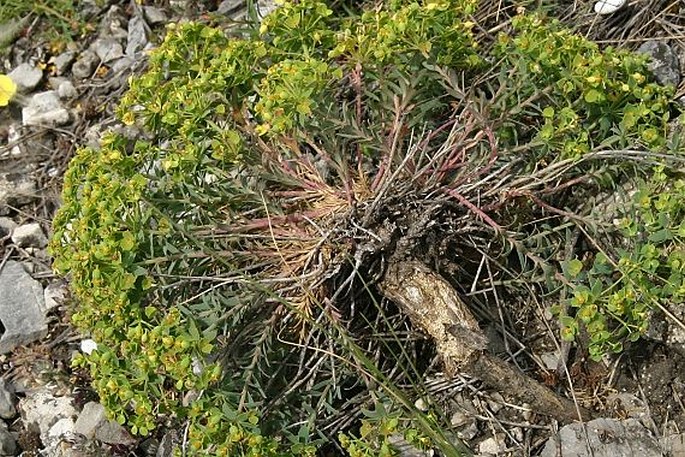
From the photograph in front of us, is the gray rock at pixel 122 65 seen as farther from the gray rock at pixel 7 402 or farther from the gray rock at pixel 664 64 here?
the gray rock at pixel 664 64

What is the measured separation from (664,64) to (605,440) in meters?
1.24

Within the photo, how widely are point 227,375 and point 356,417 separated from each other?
401 millimetres

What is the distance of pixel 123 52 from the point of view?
12.1 feet

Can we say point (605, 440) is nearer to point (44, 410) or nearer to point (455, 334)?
point (455, 334)

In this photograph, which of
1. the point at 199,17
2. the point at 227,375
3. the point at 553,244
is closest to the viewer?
the point at 227,375

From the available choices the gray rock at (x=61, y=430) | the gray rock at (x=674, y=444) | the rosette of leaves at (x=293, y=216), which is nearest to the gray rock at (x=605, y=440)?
the gray rock at (x=674, y=444)

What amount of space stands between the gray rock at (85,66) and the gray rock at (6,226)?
70 cm

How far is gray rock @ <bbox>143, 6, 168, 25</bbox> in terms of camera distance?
3.69 meters

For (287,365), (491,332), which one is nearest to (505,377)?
(491,332)

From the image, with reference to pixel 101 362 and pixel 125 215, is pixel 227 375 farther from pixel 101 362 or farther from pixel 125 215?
pixel 125 215

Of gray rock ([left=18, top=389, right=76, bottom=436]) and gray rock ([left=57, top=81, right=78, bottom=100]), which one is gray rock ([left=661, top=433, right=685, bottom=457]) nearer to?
gray rock ([left=18, top=389, right=76, bottom=436])

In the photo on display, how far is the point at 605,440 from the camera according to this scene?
7.98 ft

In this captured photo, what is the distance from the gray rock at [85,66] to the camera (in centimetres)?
368

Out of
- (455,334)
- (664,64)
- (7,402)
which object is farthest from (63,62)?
(664,64)
